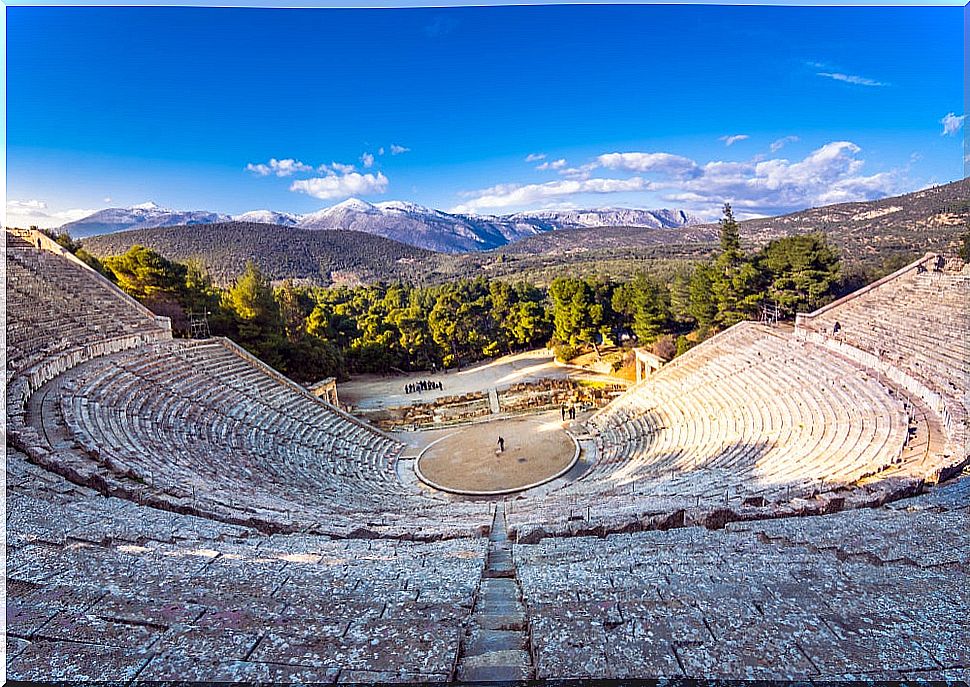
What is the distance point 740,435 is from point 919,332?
5.49m

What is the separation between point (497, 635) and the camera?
243 centimetres

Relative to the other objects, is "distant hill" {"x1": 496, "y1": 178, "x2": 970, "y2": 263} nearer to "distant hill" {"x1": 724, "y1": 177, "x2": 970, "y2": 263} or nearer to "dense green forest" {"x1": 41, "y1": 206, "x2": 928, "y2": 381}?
"distant hill" {"x1": 724, "y1": 177, "x2": 970, "y2": 263}

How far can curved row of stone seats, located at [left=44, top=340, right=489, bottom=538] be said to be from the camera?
20.1ft

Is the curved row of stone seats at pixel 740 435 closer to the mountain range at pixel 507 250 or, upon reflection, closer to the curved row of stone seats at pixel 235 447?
the curved row of stone seats at pixel 235 447

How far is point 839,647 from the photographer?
206 centimetres

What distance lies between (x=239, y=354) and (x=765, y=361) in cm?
1524

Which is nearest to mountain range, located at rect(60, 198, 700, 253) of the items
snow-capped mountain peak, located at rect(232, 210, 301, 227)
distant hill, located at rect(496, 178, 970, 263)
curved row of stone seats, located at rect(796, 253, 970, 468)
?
snow-capped mountain peak, located at rect(232, 210, 301, 227)

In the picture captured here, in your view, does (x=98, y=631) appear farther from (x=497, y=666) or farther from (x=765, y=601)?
(x=765, y=601)

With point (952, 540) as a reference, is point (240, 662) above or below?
above

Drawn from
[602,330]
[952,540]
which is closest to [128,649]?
[952,540]

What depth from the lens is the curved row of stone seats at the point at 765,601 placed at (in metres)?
1.94

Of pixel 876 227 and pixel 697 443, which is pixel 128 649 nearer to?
pixel 697 443

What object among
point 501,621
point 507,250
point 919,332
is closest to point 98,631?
point 501,621

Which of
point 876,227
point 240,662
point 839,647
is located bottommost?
point 839,647
